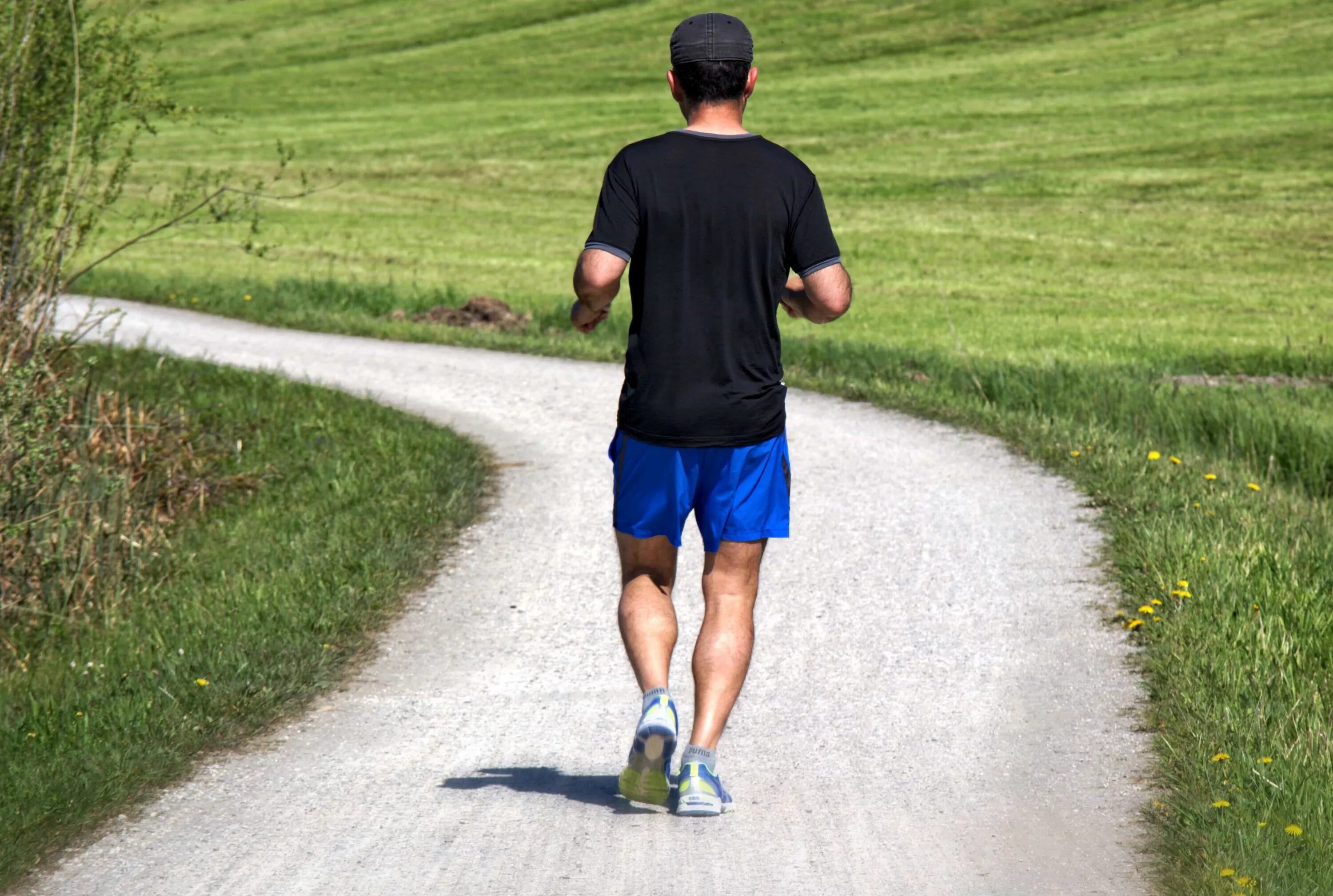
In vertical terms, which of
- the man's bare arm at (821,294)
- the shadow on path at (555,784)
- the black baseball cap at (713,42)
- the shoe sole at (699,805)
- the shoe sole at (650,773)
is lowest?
the shadow on path at (555,784)

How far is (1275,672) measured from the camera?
17.8 feet

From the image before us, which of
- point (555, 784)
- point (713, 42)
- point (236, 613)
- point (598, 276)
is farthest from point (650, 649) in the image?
point (236, 613)

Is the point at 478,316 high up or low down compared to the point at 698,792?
up

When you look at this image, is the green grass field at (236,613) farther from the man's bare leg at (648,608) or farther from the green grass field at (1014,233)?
the green grass field at (1014,233)

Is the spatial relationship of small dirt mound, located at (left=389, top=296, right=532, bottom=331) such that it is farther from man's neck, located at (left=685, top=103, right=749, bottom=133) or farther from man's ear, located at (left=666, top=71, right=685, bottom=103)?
man's neck, located at (left=685, top=103, right=749, bottom=133)

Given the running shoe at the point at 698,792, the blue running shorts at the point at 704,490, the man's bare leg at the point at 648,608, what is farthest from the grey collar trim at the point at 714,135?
the running shoe at the point at 698,792

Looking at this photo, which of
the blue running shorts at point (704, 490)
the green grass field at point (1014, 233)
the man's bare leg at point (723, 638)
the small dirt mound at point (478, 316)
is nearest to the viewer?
the blue running shorts at point (704, 490)

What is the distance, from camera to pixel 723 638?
175 inches

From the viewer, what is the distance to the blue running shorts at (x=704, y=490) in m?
4.31

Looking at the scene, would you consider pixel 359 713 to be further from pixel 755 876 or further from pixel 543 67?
pixel 543 67

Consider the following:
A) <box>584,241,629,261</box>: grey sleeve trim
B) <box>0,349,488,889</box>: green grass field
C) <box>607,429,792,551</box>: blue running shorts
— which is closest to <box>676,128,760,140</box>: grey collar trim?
<box>584,241,629,261</box>: grey sleeve trim

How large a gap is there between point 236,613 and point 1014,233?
73.3 feet

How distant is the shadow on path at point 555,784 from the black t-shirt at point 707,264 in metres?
1.04

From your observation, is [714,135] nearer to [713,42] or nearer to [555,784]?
[713,42]
